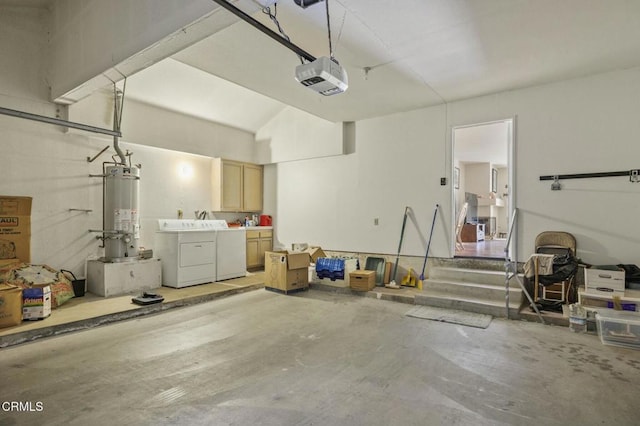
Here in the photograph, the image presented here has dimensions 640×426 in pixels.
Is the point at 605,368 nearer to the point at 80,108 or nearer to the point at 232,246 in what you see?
the point at 232,246

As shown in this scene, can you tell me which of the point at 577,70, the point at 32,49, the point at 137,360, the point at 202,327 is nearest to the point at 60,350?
the point at 137,360

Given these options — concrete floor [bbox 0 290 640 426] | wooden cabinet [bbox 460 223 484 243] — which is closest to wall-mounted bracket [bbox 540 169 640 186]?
concrete floor [bbox 0 290 640 426]

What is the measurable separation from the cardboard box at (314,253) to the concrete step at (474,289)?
6.89ft

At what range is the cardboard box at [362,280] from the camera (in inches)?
211

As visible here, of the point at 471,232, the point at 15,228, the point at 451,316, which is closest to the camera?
the point at 451,316

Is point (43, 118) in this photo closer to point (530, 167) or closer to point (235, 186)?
point (235, 186)

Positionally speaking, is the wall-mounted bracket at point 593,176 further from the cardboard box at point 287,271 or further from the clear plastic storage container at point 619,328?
the cardboard box at point 287,271

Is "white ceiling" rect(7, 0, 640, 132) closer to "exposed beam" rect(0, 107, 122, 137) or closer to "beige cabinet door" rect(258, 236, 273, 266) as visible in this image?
"exposed beam" rect(0, 107, 122, 137)

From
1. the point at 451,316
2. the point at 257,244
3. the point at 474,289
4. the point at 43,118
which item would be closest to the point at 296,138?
the point at 257,244

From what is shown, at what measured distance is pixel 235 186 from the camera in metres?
7.27

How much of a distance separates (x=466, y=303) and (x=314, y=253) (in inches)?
111

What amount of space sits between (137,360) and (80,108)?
416cm

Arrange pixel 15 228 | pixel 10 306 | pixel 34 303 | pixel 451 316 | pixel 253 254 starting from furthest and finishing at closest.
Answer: pixel 253 254 → pixel 15 228 → pixel 451 316 → pixel 34 303 → pixel 10 306

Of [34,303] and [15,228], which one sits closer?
[34,303]
